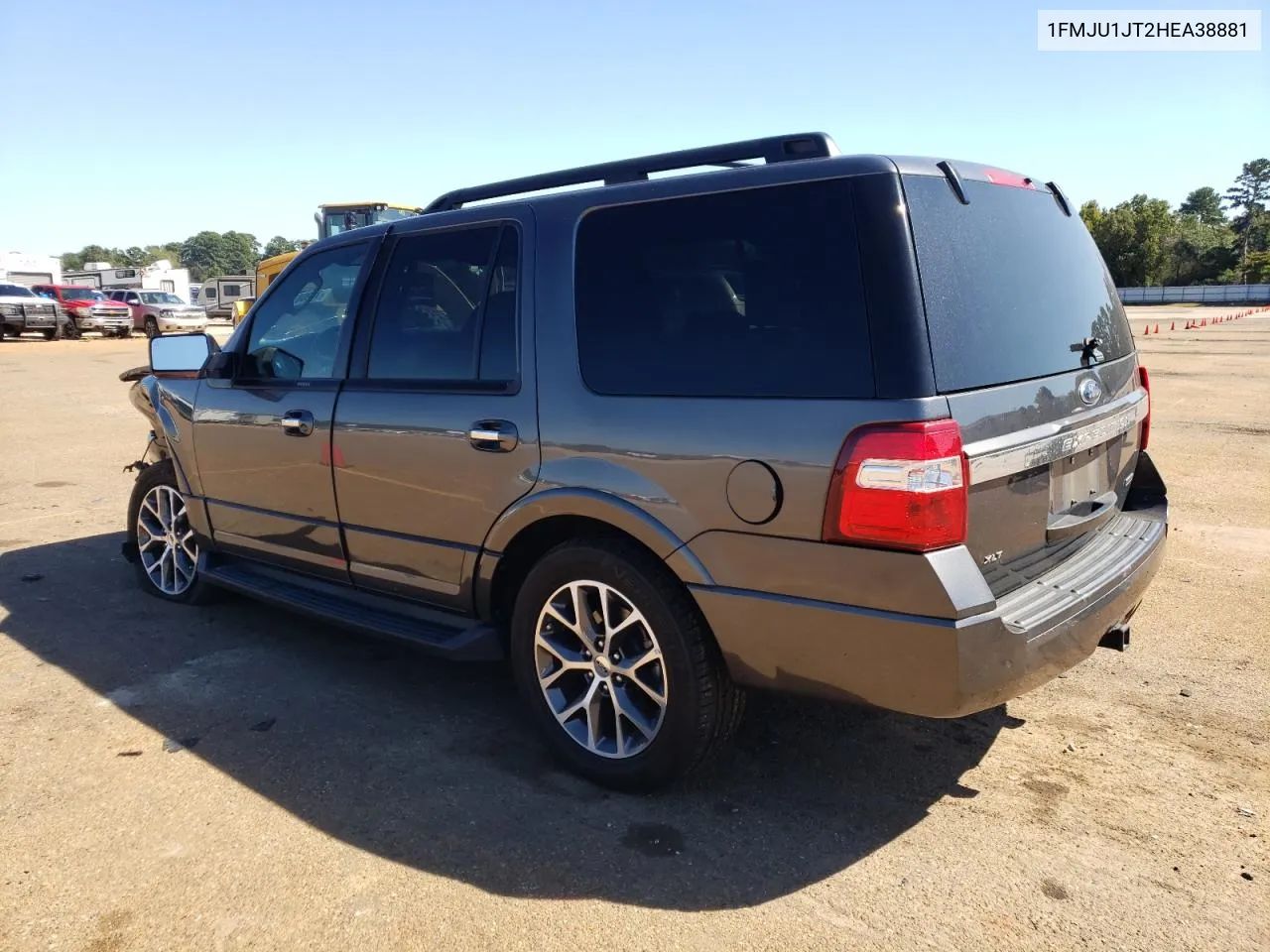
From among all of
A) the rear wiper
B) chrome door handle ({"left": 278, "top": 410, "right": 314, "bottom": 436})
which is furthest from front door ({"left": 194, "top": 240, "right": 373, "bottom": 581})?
the rear wiper

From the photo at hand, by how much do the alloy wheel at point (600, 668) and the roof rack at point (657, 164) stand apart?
1.48 meters

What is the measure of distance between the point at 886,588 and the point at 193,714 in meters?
2.87

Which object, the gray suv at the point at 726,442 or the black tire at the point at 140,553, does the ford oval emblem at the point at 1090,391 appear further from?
the black tire at the point at 140,553

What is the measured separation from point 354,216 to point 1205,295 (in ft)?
212

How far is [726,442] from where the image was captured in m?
2.80

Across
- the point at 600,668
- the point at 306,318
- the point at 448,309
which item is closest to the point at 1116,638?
the point at 600,668

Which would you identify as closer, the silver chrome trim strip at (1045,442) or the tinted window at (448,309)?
the silver chrome trim strip at (1045,442)

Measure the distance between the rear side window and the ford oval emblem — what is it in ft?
3.35

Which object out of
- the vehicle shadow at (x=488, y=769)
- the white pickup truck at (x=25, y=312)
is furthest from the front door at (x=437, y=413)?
the white pickup truck at (x=25, y=312)

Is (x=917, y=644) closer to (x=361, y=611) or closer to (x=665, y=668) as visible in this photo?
(x=665, y=668)

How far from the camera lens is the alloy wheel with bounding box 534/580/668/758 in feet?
10.3

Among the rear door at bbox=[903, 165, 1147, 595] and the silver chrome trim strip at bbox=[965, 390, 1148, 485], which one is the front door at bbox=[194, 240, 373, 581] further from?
the silver chrome trim strip at bbox=[965, 390, 1148, 485]

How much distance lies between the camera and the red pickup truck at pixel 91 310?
104 ft

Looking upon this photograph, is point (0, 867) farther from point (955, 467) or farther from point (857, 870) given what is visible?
point (955, 467)
